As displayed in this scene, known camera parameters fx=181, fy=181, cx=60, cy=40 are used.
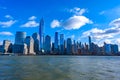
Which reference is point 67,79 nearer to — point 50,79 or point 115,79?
point 50,79

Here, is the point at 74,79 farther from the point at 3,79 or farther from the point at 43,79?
the point at 3,79

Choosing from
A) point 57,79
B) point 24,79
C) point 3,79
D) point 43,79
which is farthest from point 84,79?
point 3,79

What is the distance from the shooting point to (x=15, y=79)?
27.7 metres

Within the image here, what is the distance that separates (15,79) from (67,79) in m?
8.01

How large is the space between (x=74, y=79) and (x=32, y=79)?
6.44 meters

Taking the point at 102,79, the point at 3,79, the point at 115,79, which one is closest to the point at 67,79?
the point at 102,79

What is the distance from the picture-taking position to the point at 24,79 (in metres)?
27.7

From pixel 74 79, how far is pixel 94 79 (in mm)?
3096

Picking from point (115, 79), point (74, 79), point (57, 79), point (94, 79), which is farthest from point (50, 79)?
point (115, 79)

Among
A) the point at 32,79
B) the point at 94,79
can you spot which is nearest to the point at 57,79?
the point at 32,79

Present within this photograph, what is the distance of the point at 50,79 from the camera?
28141mm

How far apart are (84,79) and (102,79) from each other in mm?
2993

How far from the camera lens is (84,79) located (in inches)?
1099

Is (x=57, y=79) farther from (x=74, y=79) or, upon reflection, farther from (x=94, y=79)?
(x=94, y=79)
